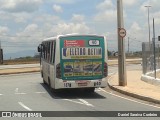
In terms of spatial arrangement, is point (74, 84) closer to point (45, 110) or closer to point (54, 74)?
point (54, 74)

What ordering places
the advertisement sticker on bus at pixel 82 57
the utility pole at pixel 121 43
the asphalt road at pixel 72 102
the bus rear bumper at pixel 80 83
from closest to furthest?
the asphalt road at pixel 72 102 → the bus rear bumper at pixel 80 83 → the advertisement sticker on bus at pixel 82 57 → the utility pole at pixel 121 43

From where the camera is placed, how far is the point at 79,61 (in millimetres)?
19234

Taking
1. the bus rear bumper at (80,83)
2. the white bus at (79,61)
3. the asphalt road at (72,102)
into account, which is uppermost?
the white bus at (79,61)

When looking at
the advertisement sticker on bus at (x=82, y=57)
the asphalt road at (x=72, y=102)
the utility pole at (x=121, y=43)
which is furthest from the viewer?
the utility pole at (x=121, y=43)

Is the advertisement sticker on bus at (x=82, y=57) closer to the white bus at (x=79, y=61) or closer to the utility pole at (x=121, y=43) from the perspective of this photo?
the white bus at (x=79, y=61)

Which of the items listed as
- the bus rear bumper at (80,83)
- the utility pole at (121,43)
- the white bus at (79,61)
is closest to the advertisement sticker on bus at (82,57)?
the white bus at (79,61)

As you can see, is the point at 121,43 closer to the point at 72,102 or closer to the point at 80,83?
the point at 80,83

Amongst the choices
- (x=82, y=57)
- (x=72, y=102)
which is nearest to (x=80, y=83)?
(x=82, y=57)

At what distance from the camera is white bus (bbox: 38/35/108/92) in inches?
744

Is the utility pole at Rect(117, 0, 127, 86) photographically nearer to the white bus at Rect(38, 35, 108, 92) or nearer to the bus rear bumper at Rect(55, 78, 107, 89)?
the white bus at Rect(38, 35, 108, 92)

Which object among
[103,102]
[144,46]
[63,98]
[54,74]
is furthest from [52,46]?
[144,46]

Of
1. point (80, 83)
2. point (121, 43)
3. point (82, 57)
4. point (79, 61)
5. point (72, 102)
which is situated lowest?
point (72, 102)

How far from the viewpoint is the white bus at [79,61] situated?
18906mm

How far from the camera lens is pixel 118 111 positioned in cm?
1405
